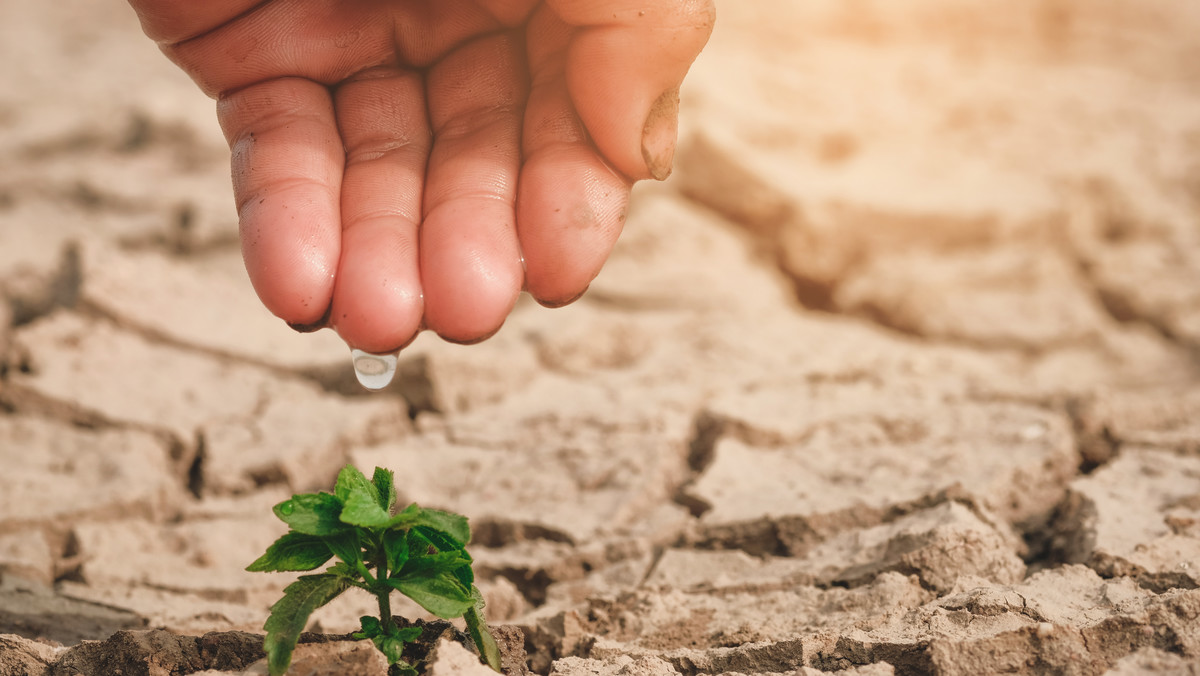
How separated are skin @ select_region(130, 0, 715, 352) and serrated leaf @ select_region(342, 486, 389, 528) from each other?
1.47 ft

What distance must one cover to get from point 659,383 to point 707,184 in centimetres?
127

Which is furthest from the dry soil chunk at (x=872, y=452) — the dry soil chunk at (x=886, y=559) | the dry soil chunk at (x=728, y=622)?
the dry soil chunk at (x=728, y=622)

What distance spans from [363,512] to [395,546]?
111mm

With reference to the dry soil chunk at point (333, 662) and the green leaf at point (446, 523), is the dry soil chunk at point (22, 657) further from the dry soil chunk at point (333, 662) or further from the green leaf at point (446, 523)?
the green leaf at point (446, 523)

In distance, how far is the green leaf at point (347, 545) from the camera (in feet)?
4.74

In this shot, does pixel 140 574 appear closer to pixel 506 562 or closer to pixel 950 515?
pixel 506 562

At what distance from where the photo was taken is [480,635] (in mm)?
1493

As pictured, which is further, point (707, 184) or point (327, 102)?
point (707, 184)

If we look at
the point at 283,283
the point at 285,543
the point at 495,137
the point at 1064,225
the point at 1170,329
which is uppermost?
the point at 495,137

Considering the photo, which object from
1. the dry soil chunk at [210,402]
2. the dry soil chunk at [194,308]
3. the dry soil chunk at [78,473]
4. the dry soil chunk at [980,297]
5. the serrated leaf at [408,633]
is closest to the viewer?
the serrated leaf at [408,633]

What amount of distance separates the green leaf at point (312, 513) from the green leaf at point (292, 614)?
0.08 metres

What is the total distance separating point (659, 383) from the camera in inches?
115

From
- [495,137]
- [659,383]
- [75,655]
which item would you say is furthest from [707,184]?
[75,655]

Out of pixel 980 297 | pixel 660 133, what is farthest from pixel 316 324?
pixel 980 297
